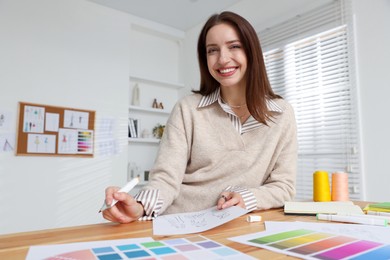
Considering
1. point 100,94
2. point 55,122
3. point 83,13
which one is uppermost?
point 83,13

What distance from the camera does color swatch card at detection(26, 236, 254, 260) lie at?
0.41 meters

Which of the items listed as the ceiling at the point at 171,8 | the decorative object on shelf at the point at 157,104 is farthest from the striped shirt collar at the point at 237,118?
the decorative object on shelf at the point at 157,104

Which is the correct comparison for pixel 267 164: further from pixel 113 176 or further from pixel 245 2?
pixel 245 2

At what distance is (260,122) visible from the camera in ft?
3.68

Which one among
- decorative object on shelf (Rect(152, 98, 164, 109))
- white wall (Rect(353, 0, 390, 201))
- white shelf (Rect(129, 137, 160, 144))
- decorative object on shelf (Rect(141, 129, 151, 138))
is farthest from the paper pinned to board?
decorative object on shelf (Rect(152, 98, 164, 109))

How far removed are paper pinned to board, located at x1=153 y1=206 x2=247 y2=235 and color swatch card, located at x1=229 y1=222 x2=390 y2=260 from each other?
0.09m

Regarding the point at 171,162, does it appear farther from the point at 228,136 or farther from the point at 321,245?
the point at 321,245

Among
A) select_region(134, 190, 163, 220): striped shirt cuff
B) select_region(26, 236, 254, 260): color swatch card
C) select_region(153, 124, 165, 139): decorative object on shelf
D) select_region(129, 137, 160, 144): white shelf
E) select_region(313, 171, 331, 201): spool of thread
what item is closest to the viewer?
select_region(26, 236, 254, 260): color swatch card

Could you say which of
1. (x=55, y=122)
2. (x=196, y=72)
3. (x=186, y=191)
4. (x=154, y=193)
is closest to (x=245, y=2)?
(x=196, y=72)

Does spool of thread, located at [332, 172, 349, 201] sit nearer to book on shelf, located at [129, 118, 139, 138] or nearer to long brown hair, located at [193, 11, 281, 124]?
long brown hair, located at [193, 11, 281, 124]

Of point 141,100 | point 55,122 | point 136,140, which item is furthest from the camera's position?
point 141,100

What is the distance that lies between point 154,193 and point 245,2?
9.63 feet

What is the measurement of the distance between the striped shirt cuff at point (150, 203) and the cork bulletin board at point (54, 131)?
7.81ft

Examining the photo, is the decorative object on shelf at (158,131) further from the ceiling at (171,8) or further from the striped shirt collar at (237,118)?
the striped shirt collar at (237,118)
